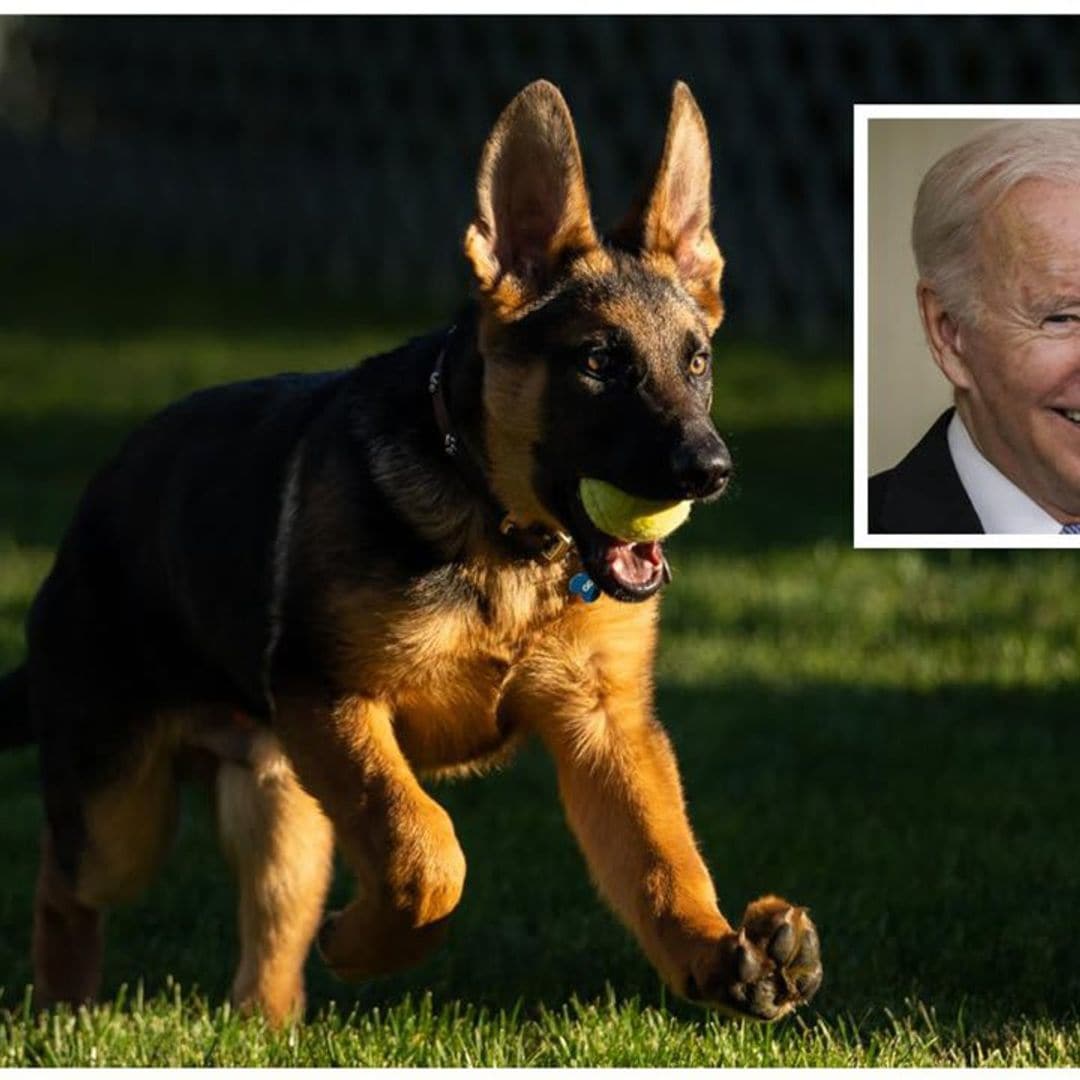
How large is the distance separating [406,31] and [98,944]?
1865 cm

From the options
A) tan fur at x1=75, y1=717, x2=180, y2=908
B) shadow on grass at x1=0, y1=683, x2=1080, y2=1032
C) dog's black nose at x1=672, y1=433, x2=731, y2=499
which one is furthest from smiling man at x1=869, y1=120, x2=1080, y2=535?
tan fur at x1=75, y1=717, x2=180, y2=908

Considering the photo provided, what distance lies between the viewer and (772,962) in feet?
13.5

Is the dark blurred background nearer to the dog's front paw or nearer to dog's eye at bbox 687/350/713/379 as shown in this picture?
dog's eye at bbox 687/350/713/379

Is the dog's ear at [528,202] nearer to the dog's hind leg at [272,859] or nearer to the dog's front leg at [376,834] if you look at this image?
the dog's front leg at [376,834]

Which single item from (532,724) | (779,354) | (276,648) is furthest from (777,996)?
(779,354)

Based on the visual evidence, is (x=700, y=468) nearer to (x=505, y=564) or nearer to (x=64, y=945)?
(x=505, y=564)

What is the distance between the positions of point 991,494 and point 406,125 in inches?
708

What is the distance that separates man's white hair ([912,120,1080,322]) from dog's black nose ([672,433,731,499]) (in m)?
1.60

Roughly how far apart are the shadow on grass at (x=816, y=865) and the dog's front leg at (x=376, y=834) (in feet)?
2.31

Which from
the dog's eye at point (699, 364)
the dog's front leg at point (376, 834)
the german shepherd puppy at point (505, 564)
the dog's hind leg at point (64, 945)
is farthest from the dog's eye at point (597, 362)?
the dog's hind leg at point (64, 945)

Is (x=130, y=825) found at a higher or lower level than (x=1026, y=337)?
lower

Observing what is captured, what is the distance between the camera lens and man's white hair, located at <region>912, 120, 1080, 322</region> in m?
5.58

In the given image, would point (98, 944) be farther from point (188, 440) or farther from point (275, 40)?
point (275, 40)

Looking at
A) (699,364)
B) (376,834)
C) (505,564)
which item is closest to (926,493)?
(699,364)
